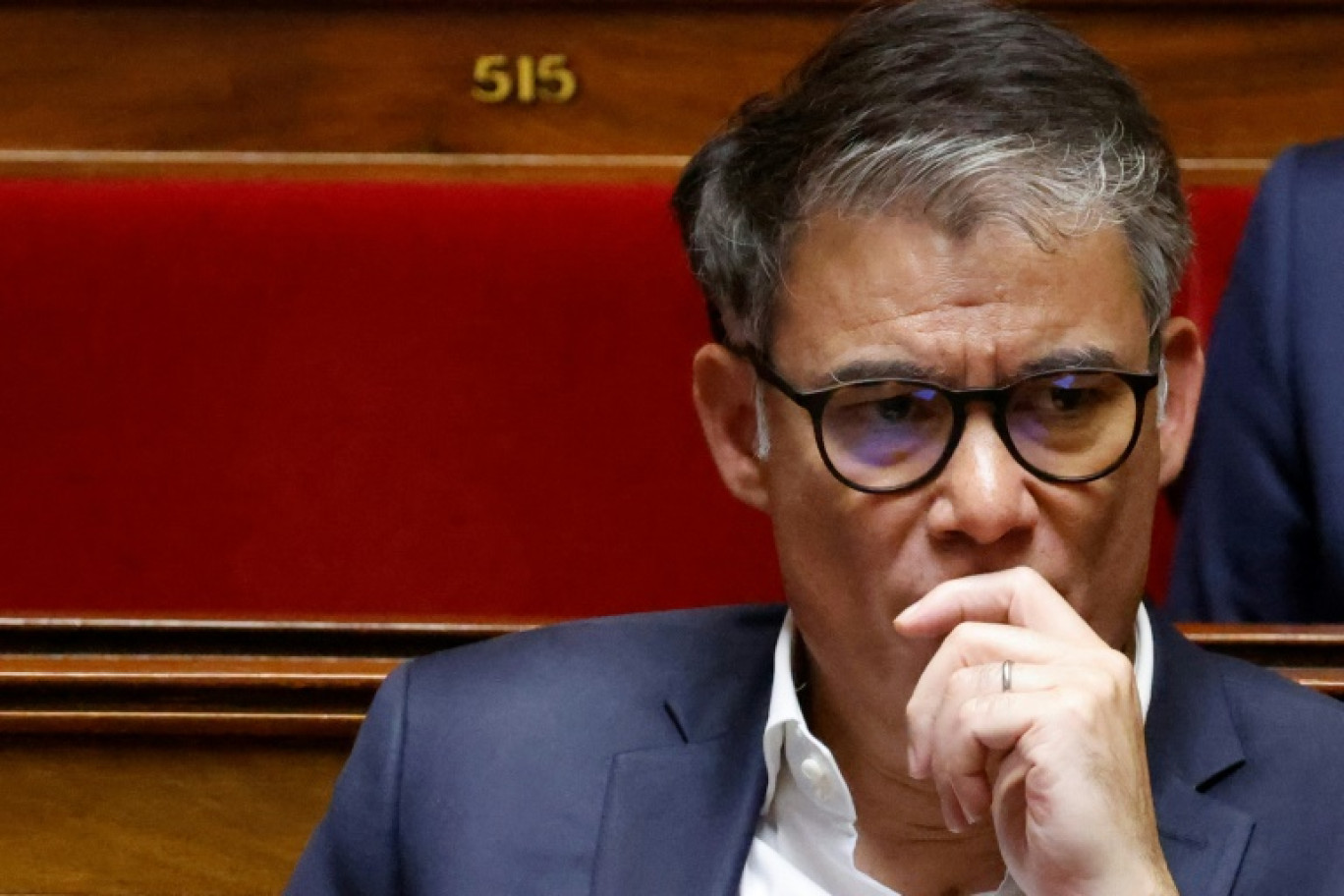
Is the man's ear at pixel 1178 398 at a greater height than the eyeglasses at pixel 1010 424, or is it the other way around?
the eyeglasses at pixel 1010 424

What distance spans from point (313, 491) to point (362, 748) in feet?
1.03

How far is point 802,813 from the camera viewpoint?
672 millimetres

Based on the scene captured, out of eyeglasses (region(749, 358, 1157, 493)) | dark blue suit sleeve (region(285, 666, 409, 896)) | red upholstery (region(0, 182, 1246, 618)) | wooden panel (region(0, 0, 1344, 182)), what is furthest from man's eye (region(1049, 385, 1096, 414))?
wooden panel (region(0, 0, 1344, 182))

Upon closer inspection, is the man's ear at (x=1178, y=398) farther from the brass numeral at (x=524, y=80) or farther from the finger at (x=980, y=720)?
the brass numeral at (x=524, y=80)

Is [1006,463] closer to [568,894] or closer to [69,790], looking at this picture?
[568,894]

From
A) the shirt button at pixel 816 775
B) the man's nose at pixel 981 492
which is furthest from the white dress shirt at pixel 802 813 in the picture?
the man's nose at pixel 981 492

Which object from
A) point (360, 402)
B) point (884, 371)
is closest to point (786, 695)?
point (884, 371)

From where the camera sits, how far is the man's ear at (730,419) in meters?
0.68

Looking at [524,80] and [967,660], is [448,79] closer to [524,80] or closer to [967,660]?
[524,80]

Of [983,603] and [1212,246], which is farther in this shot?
[1212,246]

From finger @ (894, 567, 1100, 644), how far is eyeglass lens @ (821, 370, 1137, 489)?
0.13 feet

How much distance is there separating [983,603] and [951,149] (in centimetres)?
15

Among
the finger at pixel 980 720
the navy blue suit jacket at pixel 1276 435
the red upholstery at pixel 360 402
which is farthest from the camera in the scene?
the red upholstery at pixel 360 402

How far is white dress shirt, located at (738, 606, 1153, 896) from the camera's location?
0.66 metres
